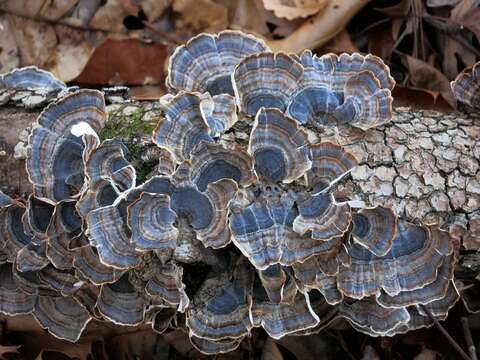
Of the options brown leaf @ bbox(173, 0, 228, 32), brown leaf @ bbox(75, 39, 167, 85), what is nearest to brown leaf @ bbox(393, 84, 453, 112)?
brown leaf @ bbox(173, 0, 228, 32)

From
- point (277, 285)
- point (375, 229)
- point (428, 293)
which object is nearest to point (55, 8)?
point (277, 285)

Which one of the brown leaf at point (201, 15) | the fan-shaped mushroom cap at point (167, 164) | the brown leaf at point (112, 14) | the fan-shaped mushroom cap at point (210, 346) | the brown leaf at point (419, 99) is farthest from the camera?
the brown leaf at point (112, 14)

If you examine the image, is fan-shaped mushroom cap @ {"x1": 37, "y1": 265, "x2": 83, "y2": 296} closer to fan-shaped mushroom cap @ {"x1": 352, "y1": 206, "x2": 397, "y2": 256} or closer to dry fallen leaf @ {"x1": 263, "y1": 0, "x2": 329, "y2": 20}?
fan-shaped mushroom cap @ {"x1": 352, "y1": 206, "x2": 397, "y2": 256}

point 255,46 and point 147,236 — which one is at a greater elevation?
point 255,46

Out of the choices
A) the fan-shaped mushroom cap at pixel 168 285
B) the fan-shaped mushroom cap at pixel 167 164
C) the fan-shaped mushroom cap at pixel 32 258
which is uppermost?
the fan-shaped mushroom cap at pixel 167 164

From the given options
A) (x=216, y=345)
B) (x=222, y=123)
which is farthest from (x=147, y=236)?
(x=216, y=345)

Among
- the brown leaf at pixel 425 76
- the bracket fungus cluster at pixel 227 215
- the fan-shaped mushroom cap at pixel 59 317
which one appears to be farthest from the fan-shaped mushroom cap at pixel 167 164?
the brown leaf at pixel 425 76

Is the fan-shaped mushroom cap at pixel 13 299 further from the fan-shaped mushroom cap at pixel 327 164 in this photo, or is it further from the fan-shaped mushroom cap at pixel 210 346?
the fan-shaped mushroom cap at pixel 327 164

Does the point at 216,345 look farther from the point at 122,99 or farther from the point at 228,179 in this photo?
the point at 122,99
